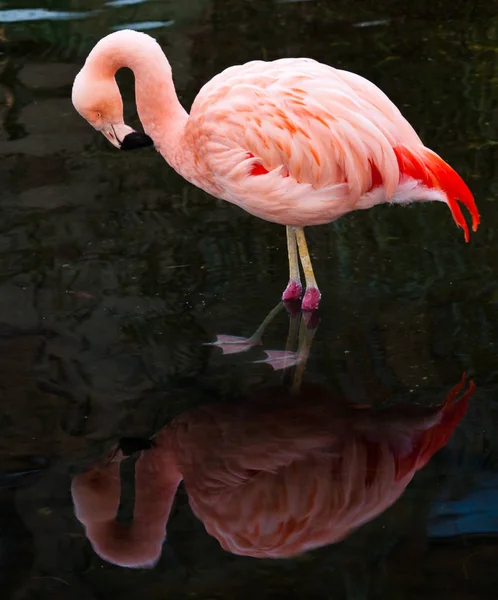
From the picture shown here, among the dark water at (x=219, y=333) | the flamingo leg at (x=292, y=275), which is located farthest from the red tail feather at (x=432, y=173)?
the flamingo leg at (x=292, y=275)

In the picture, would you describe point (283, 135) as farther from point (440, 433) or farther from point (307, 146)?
point (440, 433)

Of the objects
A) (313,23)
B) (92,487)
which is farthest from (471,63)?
(92,487)

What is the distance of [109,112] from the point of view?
4.01 m

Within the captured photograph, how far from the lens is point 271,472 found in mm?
3205

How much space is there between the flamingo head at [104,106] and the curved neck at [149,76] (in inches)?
1.5

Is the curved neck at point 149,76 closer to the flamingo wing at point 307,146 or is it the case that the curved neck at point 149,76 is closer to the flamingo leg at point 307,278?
the flamingo wing at point 307,146

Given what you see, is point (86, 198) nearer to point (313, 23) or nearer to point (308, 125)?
point (308, 125)

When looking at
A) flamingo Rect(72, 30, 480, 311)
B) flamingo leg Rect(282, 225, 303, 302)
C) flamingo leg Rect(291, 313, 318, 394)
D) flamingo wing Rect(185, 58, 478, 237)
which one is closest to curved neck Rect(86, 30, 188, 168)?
flamingo Rect(72, 30, 480, 311)

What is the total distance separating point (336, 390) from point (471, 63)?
3.52 m

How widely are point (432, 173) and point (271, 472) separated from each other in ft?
4.35

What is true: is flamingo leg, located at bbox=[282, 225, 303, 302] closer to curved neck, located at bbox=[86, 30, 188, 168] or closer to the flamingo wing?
the flamingo wing

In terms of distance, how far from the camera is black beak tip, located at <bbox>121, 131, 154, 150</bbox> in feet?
13.4

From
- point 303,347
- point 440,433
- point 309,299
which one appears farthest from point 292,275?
point 440,433

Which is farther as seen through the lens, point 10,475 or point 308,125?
point 308,125
